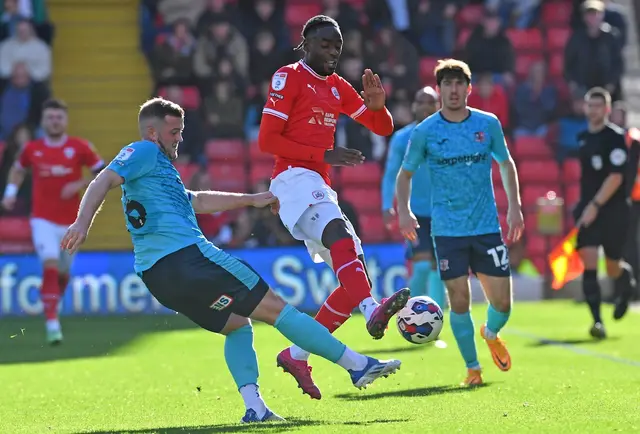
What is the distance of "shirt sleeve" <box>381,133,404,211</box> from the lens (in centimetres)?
1189

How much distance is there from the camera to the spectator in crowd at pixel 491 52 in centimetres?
2084

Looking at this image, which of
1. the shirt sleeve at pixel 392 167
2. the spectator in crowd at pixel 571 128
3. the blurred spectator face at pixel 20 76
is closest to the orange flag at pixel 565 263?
the spectator in crowd at pixel 571 128

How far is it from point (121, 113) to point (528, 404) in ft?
49.1

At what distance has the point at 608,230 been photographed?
13211 millimetres

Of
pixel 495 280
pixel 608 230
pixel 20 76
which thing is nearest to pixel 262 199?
pixel 495 280

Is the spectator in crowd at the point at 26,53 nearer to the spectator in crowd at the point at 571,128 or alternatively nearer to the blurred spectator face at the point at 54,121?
the blurred spectator face at the point at 54,121

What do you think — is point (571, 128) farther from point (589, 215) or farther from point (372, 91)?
point (372, 91)

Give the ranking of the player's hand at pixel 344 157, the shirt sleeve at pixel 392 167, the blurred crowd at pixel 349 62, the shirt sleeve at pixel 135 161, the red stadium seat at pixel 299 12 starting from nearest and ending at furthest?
the shirt sleeve at pixel 135 161
the player's hand at pixel 344 157
the shirt sleeve at pixel 392 167
the blurred crowd at pixel 349 62
the red stadium seat at pixel 299 12

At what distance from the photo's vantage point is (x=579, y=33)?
68.3 feet

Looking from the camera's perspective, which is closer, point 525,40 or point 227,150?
point 227,150

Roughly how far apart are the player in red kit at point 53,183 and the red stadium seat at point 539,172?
9.29 m

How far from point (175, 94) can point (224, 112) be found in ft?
2.65

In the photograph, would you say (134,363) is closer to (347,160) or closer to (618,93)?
(347,160)

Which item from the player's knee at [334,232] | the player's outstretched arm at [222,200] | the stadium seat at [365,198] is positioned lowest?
the stadium seat at [365,198]
